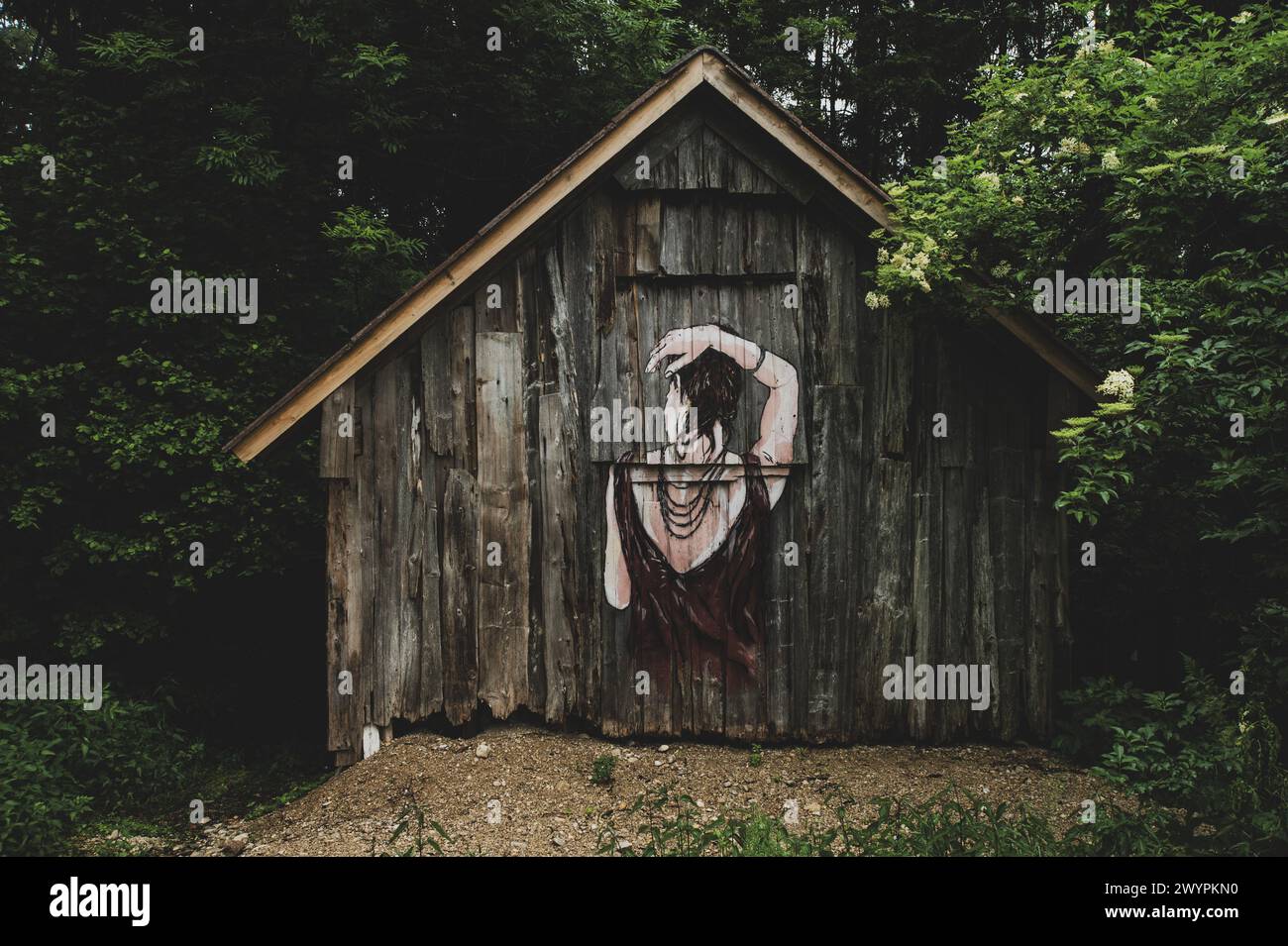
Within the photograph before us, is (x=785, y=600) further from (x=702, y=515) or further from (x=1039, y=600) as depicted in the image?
(x=1039, y=600)

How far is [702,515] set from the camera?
708cm

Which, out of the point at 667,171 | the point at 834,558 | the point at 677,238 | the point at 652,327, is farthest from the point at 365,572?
the point at 667,171

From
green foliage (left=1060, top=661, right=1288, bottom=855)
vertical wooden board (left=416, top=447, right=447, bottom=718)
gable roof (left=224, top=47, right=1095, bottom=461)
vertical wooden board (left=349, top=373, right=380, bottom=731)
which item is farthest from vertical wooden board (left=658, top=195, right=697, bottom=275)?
green foliage (left=1060, top=661, right=1288, bottom=855)

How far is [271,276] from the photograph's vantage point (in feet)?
33.8

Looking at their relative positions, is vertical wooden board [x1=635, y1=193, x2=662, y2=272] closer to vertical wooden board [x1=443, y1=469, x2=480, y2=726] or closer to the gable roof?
the gable roof

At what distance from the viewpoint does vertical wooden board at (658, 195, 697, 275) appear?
700cm

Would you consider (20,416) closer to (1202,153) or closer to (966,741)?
(966,741)

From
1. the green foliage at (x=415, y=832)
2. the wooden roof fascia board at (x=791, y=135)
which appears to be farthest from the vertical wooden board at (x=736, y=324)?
the green foliage at (x=415, y=832)

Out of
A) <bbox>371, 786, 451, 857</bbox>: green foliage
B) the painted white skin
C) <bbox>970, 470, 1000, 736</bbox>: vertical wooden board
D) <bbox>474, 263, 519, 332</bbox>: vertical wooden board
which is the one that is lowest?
<bbox>371, 786, 451, 857</bbox>: green foliage

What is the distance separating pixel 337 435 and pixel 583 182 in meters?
2.92

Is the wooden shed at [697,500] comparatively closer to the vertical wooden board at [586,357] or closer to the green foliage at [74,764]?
the vertical wooden board at [586,357]

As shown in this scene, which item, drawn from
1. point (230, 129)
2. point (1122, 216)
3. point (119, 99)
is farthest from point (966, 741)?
point (119, 99)

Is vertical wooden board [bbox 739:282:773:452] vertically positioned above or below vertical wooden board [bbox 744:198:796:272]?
below

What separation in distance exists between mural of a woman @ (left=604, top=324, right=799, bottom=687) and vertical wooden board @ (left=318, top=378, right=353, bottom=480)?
223 cm
